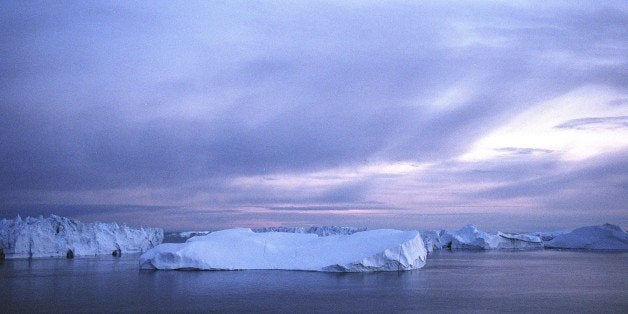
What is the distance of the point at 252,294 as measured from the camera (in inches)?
743

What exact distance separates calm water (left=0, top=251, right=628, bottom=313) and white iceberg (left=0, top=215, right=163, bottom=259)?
35.8ft

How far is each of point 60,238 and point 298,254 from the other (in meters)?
22.3

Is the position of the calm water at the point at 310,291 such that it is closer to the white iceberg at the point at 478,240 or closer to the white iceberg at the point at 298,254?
the white iceberg at the point at 298,254

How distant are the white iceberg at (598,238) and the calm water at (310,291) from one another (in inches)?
1235

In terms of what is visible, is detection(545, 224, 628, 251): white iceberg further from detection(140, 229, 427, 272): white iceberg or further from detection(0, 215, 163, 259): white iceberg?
detection(0, 215, 163, 259): white iceberg

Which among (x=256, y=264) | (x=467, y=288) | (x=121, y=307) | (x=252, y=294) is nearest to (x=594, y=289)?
(x=467, y=288)

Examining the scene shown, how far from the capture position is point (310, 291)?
774 inches

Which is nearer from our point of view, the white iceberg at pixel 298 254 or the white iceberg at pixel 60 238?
the white iceberg at pixel 298 254

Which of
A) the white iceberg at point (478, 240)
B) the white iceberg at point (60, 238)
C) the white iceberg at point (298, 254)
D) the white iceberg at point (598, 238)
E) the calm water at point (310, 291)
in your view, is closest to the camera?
the calm water at point (310, 291)

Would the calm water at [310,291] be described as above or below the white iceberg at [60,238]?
below

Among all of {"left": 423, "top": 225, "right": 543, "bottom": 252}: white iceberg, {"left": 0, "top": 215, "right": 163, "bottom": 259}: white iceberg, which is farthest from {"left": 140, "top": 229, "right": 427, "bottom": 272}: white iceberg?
{"left": 423, "top": 225, "right": 543, "bottom": 252}: white iceberg

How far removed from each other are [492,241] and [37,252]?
144 ft

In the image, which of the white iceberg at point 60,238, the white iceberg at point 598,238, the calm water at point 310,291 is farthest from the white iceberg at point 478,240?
the calm water at point 310,291

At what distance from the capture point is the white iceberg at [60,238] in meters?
38.3
